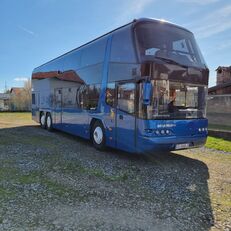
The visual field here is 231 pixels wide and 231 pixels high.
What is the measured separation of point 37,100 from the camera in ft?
52.5

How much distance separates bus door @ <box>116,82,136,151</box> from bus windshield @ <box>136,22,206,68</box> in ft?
3.33

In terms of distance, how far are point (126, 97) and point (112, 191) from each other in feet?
9.65

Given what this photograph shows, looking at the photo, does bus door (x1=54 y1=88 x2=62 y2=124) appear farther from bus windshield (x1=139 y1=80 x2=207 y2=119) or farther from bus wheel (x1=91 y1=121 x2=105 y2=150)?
bus windshield (x1=139 y1=80 x2=207 y2=119)

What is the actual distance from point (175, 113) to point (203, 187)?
2.16 meters

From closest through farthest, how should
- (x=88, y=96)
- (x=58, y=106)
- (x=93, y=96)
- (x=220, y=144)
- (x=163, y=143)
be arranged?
(x=163, y=143) → (x=93, y=96) → (x=88, y=96) → (x=220, y=144) → (x=58, y=106)

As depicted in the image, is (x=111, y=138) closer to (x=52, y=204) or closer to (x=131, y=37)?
(x=131, y=37)

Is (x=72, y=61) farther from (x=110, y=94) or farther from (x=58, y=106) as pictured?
(x=110, y=94)

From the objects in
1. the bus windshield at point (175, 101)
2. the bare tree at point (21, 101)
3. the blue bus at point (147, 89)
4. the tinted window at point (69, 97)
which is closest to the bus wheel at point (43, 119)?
the tinted window at point (69, 97)

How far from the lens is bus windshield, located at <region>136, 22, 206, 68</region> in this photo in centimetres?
701

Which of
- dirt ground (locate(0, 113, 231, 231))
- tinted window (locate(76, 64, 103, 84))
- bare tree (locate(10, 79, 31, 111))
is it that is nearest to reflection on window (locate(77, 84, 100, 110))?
tinted window (locate(76, 64, 103, 84))

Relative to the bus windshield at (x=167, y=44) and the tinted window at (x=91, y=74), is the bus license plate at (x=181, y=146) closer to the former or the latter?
the bus windshield at (x=167, y=44)

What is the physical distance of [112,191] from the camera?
5.30m

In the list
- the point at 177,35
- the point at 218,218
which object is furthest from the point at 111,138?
the point at 218,218

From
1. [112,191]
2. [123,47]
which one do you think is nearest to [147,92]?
[123,47]
